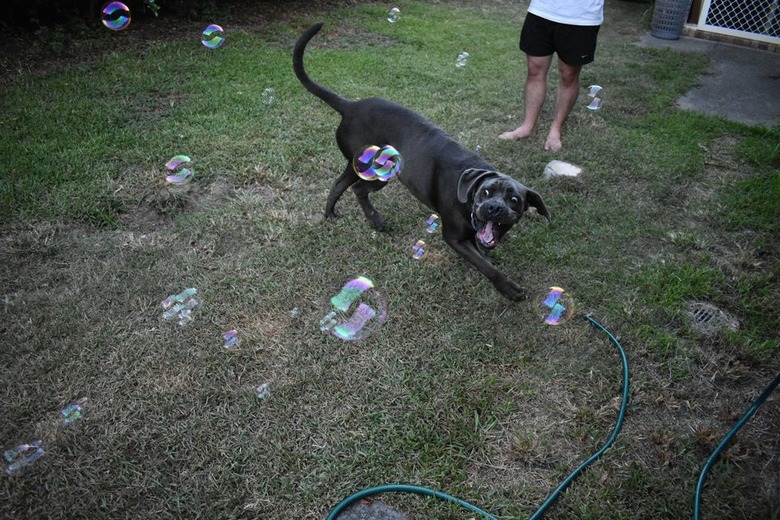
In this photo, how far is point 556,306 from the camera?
3.02 m

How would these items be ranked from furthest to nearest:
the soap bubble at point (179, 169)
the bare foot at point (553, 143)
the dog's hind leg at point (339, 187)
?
1. the bare foot at point (553, 143)
2. the soap bubble at point (179, 169)
3. the dog's hind leg at point (339, 187)

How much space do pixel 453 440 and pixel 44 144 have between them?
4272 mm

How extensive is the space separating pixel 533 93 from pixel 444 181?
7.54 ft

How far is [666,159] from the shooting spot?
→ 15.4 ft

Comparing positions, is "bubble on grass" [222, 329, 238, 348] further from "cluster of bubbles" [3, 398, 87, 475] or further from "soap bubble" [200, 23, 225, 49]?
"soap bubble" [200, 23, 225, 49]

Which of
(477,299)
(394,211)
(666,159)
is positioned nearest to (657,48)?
(666,159)

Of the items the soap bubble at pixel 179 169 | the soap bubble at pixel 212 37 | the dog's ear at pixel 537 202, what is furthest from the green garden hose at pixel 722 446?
the soap bubble at pixel 212 37

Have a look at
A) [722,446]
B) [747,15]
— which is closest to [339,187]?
[722,446]

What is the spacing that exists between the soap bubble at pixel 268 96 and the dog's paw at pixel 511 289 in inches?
140

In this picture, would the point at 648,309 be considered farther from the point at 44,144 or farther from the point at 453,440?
the point at 44,144

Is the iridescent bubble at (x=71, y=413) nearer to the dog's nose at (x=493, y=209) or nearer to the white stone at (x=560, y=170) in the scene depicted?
the dog's nose at (x=493, y=209)

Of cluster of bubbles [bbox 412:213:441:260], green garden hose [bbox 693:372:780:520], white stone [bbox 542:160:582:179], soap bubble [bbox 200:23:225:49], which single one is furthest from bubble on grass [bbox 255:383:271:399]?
soap bubble [bbox 200:23:225:49]

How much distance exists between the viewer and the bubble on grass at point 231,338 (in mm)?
2772

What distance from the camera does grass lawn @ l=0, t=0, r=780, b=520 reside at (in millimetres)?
2191
